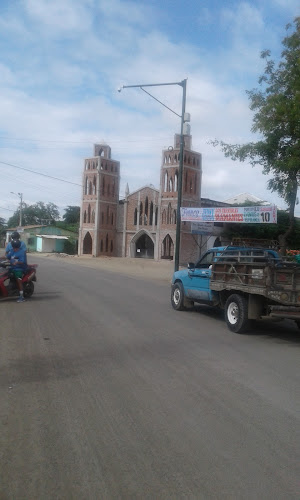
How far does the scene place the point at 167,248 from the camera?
158 ft

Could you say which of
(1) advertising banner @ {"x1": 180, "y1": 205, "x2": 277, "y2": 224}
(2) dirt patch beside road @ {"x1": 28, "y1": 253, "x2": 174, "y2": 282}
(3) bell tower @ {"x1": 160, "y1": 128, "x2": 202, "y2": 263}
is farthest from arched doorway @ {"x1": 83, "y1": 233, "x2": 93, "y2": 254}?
(1) advertising banner @ {"x1": 180, "y1": 205, "x2": 277, "y2": 224}

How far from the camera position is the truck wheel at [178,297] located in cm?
1252

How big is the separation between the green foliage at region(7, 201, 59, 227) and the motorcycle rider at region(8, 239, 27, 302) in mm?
87808

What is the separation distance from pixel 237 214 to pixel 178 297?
1034 cm

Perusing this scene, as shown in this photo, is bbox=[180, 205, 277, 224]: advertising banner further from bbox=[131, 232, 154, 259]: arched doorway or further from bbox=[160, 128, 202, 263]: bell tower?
bbox=[131, 232, 154, 259]: arched doorway

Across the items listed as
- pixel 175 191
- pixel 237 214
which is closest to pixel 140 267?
pixel 175 191

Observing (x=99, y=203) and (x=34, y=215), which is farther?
(x=34, y=215)

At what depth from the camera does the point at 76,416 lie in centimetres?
468

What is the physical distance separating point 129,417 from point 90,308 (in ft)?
24.4

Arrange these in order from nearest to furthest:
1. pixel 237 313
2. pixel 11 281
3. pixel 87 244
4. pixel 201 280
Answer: pixel 237 313 → pixel 201 280 → pixel 11 281 → pixel 87 244

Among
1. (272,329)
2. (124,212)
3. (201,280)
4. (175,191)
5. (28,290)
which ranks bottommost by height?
(272,329)

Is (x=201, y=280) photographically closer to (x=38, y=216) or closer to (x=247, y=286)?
(x=247, y=286)

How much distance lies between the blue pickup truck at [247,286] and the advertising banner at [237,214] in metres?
9.49

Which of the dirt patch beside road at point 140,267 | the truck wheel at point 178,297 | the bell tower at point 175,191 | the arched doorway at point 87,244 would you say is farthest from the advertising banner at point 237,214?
the arched doorway at point 87,244
